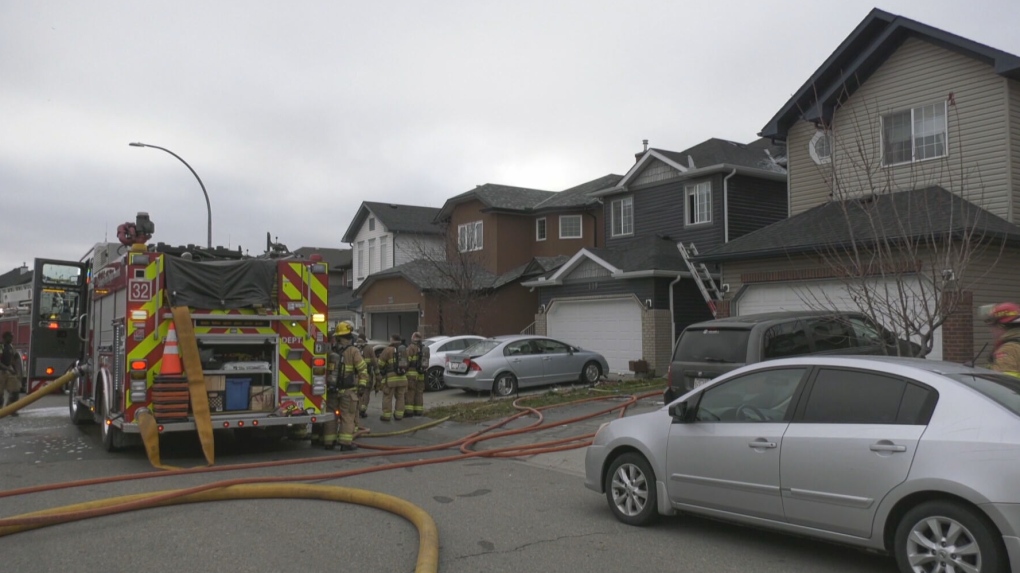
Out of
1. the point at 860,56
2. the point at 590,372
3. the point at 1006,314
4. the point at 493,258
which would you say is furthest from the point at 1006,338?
the point at 493,258

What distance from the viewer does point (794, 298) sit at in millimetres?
16938

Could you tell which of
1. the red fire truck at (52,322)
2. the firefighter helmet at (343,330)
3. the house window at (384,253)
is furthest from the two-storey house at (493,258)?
the firefighter helmet at (343,330)

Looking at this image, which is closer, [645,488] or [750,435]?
[750,435]

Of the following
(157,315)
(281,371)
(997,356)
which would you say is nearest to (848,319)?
(997,356)

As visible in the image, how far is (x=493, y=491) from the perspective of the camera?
8.56 m

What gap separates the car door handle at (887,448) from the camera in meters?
5.24

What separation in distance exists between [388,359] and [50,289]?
7.01 m

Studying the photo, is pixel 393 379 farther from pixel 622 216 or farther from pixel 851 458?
pixel 622 216

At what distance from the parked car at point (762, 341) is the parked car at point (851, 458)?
3481mm

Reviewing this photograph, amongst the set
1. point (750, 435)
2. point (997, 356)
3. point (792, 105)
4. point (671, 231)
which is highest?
point (792, 105)

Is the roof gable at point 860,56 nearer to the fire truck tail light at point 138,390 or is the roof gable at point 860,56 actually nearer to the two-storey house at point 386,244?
the fire truck tail light at point 138,390

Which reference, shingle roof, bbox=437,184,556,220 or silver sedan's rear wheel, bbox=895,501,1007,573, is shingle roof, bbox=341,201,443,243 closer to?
shingle roof, bbox=437,184,556,220

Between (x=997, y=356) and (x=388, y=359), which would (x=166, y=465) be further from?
(x=997, y=356)

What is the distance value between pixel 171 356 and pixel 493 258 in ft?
74.1
